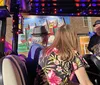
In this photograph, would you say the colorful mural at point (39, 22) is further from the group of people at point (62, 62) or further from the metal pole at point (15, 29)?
the group of people at point (62, 62)

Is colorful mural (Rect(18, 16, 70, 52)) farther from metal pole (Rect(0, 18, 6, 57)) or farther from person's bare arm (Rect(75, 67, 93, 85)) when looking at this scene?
person's bare arm (Rect(75, 67, 93, 85))

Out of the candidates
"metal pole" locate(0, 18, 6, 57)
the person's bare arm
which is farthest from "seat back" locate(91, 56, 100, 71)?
"metal pole" locate(0, 18, 6, 57)

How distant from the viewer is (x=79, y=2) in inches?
235

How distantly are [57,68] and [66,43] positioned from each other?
0.75 ft

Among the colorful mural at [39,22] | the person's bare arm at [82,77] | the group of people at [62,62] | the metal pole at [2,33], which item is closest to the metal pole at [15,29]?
the metal pole at [2,33]

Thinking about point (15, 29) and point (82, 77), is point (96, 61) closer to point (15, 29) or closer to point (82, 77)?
point (82, 77)

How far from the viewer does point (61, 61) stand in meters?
1.79

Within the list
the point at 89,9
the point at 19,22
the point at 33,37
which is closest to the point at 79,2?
the point at 89,9

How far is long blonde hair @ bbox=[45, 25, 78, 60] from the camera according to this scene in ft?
Answer: 5.87

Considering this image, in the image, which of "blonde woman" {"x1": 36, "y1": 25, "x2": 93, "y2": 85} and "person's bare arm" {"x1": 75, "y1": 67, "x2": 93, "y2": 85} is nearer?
"person's bare arm" {"x1": 75, "y1": 67, "x2": 93, "y2": 85}

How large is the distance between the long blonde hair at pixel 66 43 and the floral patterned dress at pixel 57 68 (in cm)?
5

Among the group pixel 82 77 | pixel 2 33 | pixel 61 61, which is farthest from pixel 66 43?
pixel 2 33

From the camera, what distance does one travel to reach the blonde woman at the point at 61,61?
69.6 inches

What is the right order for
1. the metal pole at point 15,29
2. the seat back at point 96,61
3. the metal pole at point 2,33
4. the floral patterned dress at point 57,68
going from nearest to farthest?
the floral patterned dress at point 57,68
the seat back at point 96,61
the metal pole at point 2,33
the metal pole at point 15,29
